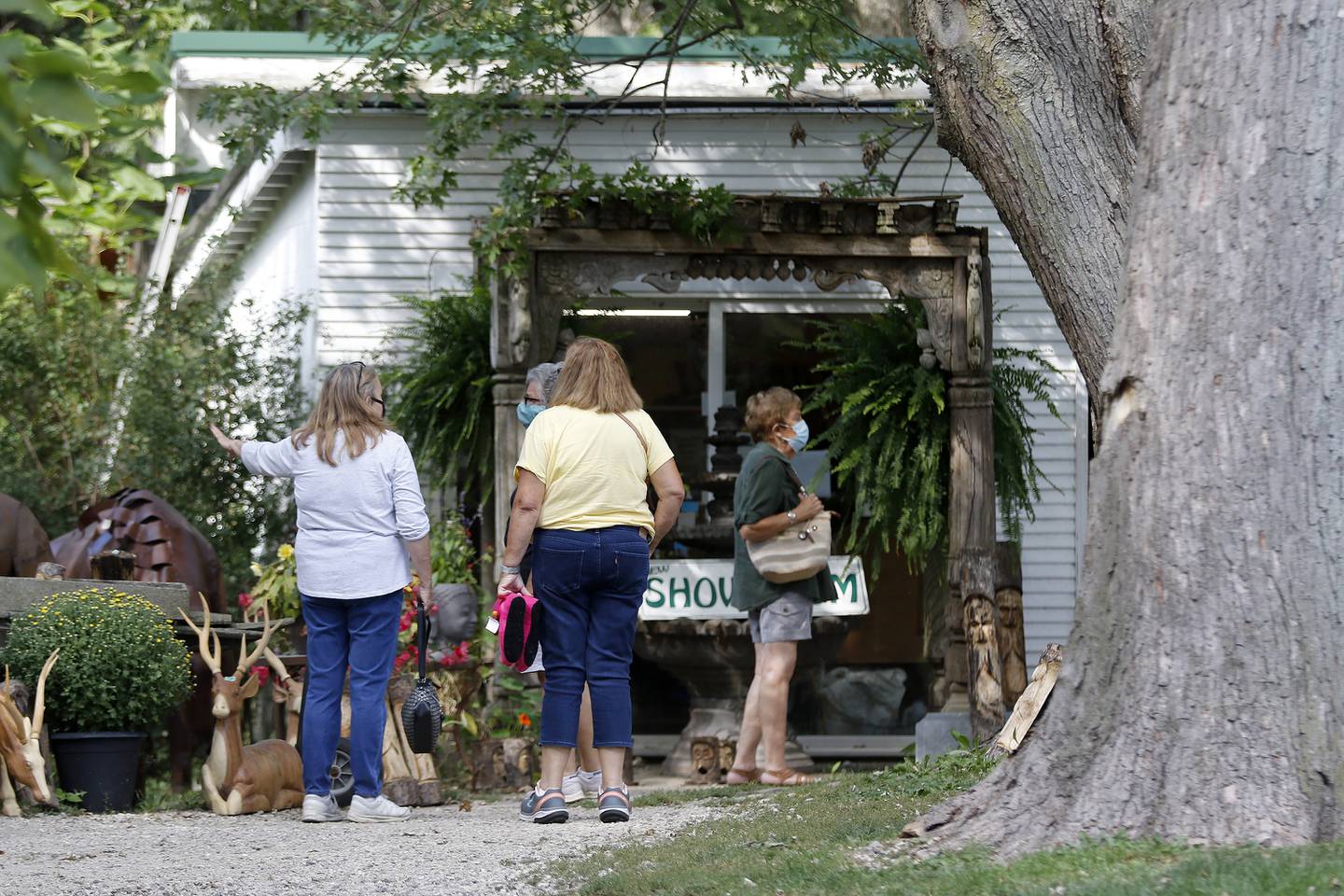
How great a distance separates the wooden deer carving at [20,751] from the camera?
22.4 feet

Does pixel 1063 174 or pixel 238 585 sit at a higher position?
pixel 1063 174

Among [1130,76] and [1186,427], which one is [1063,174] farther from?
[1186,427]

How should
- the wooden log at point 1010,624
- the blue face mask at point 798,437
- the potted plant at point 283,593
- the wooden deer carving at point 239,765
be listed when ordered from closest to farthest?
the wooden deer carving at point 239,765, the blue face mask at point 798,437, the wooden log at point 1010,624, the potted plant at point 283,593

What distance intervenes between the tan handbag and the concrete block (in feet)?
3.55

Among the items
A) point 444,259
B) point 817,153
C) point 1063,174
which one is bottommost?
Result: point 1063,174

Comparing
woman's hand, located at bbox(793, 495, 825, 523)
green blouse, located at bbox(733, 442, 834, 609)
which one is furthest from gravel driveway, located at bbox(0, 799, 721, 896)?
woman's hand, located at bbox(793, 495, 825, 523)

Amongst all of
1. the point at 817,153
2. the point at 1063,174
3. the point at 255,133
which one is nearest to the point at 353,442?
the point at 1063,174

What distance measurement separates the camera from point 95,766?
7.35 meters

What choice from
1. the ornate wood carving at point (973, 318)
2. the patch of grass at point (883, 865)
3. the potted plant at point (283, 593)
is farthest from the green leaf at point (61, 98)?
the potted plant at point (283, 593)

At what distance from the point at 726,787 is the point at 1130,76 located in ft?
12.2

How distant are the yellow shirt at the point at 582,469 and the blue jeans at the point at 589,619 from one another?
53 mm

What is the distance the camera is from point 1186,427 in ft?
14.1

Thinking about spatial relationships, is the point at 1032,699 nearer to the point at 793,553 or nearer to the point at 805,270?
the point at 793,553

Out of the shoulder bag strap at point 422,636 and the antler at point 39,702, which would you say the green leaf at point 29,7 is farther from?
the antler at point 39,702
